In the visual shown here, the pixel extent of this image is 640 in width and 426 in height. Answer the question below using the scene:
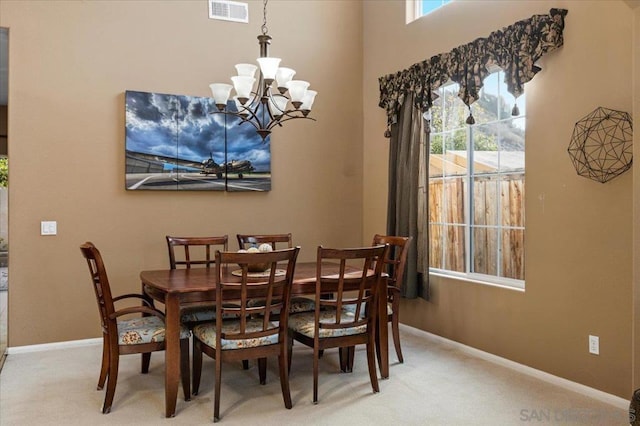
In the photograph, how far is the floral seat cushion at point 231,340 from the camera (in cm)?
301

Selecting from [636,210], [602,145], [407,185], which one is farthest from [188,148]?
[636,210]

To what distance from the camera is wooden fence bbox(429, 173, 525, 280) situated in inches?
157

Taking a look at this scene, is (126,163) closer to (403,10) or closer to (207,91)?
(207,91)

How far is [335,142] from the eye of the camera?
18.2 feet

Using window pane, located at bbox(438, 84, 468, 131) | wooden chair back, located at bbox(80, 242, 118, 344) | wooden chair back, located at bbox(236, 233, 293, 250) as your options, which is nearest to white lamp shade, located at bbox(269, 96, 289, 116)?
wooden chair back, located at bbox(236, 233, 293, 250)

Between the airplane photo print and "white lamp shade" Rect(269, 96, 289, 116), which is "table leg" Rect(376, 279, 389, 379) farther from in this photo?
the airplane photo print

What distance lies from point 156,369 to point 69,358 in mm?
839

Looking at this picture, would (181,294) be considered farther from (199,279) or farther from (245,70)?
(245,70)

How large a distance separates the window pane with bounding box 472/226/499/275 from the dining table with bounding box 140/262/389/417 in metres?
1.19

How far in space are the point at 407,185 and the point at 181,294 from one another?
251 centimetres

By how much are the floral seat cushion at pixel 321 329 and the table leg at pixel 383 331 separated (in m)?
0.17

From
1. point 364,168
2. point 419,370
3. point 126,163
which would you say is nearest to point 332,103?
point 364,168

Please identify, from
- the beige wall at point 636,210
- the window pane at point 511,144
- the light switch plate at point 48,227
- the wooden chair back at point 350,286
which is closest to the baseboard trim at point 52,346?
the light switch plate at point 48,227

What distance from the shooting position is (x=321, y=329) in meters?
3.27
